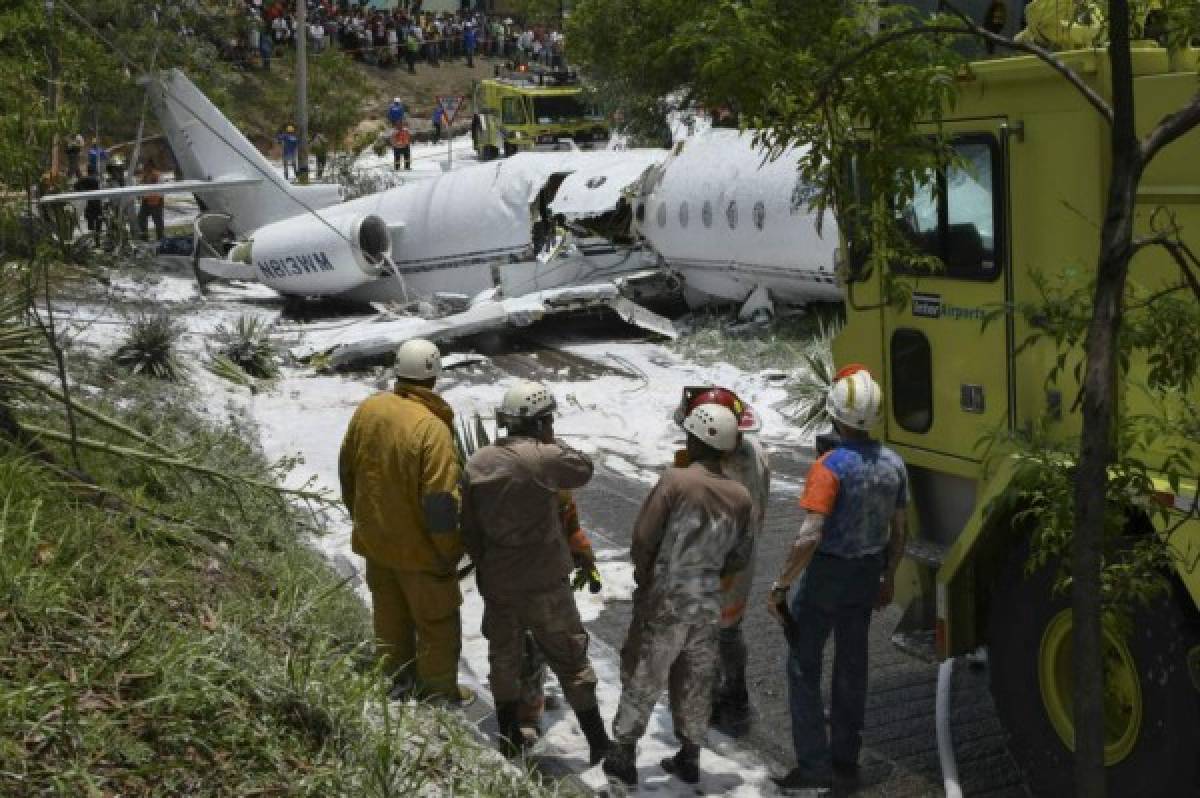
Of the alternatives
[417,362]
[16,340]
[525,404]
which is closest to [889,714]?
[525,404]

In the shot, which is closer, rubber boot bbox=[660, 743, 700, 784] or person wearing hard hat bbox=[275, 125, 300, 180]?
rubber boot bbox=[660, 743, 700, 784]

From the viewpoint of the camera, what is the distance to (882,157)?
4.04 m

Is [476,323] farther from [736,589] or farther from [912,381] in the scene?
[912,381]

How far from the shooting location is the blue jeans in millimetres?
6270

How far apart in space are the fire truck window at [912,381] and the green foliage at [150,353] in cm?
928

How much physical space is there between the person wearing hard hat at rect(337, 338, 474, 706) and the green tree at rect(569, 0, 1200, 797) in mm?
2376

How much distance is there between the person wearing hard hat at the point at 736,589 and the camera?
6.91 metres

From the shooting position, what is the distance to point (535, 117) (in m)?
40.9

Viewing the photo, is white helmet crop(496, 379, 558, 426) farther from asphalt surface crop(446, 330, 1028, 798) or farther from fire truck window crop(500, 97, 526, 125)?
fire truck window crop(500, 97, 526, 125)

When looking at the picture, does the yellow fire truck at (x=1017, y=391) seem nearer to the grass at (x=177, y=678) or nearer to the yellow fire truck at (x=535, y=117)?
the grass at (x=177, y=678)

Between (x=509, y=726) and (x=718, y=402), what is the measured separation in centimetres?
173

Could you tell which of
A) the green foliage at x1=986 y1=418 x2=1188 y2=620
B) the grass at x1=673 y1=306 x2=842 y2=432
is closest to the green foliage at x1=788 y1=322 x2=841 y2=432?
the grass at x1=673 y1=306 x2=842 y2=432

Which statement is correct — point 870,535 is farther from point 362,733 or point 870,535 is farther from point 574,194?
point 574,194

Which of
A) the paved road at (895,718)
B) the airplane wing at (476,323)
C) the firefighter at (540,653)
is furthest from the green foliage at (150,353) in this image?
the firefighter at (540,653)
